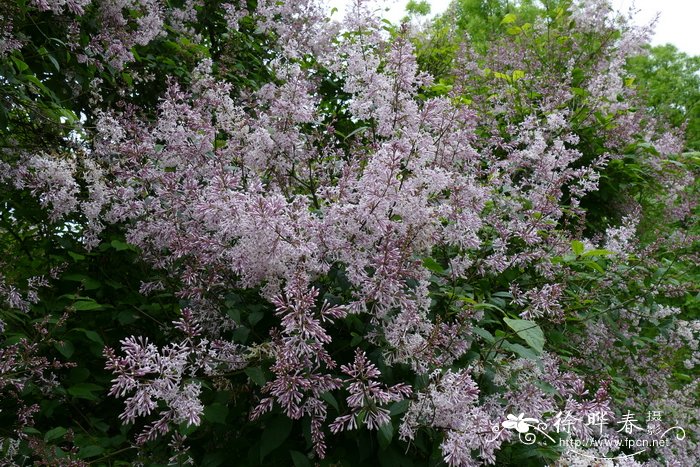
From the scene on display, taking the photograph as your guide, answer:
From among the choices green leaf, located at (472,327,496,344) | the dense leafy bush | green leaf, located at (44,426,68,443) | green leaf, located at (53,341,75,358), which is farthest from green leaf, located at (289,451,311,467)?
green leaf, located at (53,341,75,358)

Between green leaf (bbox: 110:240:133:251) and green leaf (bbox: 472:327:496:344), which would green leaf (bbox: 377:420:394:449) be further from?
green leaf (bbox: 110:240:133:251)

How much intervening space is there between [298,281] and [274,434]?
61 centimetres

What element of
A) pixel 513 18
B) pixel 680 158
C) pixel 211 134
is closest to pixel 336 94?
pixel 513 18

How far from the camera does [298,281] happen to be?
178 centimetres

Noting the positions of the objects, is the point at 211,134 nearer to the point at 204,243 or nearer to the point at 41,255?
the point at 204,243

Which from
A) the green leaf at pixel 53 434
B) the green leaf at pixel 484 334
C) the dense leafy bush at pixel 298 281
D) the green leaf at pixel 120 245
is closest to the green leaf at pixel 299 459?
the dense leafy bush at pixel 298 281

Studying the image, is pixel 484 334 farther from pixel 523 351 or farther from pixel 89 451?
pixel 89 451

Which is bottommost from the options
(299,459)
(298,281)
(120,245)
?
(299,459)

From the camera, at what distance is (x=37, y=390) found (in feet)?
8.99

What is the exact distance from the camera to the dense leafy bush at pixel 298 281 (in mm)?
1926

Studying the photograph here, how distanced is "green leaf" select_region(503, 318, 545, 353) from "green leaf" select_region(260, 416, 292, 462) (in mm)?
905

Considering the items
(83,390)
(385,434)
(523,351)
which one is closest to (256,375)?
(385,434)

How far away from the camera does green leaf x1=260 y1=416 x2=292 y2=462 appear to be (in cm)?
194

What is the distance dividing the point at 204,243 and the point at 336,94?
2935 mm
